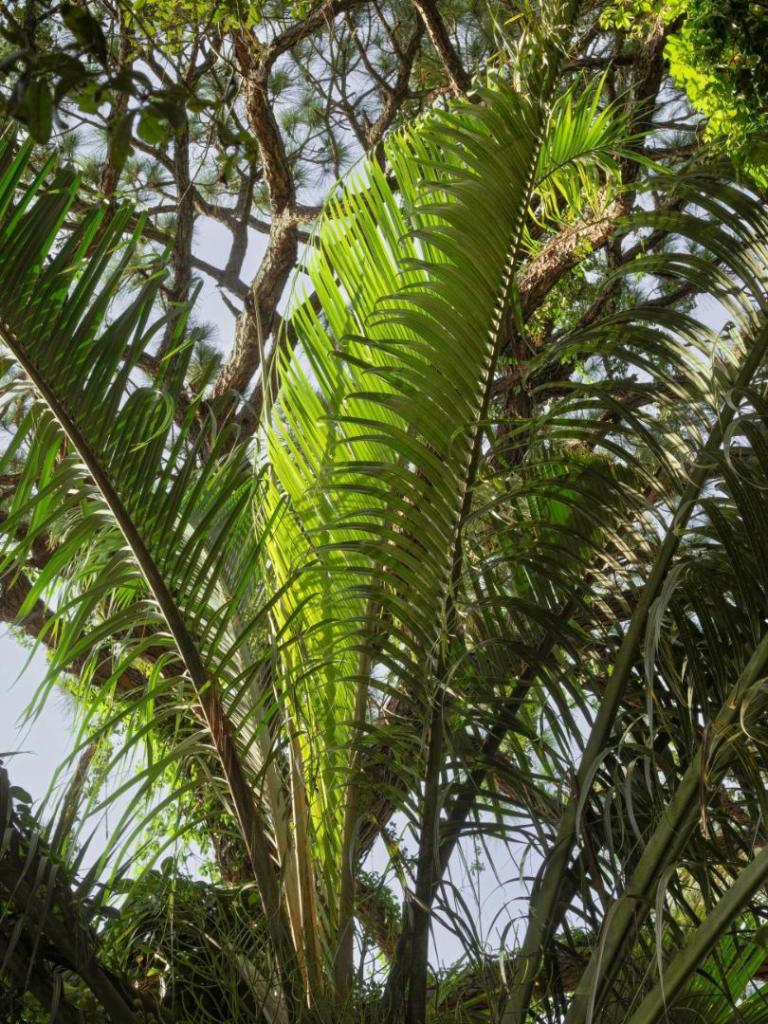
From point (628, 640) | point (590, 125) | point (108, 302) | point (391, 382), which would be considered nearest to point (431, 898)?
point (628, 640)

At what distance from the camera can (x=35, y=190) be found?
142 centimetres

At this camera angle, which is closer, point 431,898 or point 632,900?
point 632,900

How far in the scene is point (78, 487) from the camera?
1.49 metres

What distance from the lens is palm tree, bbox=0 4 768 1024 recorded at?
4.40 ft

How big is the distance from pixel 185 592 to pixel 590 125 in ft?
3.32

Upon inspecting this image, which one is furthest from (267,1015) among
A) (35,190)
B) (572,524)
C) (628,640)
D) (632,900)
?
(35,190)

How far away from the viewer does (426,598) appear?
1.49 metres

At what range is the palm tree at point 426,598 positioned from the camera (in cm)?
134

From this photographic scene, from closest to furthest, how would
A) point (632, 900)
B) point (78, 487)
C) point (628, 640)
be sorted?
1. point (632, 900)
2. point (628, 640)
3. point (78, 487)

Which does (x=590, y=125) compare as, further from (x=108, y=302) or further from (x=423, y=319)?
(x=108, y=302)

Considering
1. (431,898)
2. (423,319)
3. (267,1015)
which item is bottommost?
(267,1015)

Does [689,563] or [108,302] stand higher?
[108,302]

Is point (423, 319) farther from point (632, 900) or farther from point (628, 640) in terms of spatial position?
point (632, 900)

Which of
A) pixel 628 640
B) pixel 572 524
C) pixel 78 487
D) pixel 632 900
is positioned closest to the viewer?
pixel 632 900
